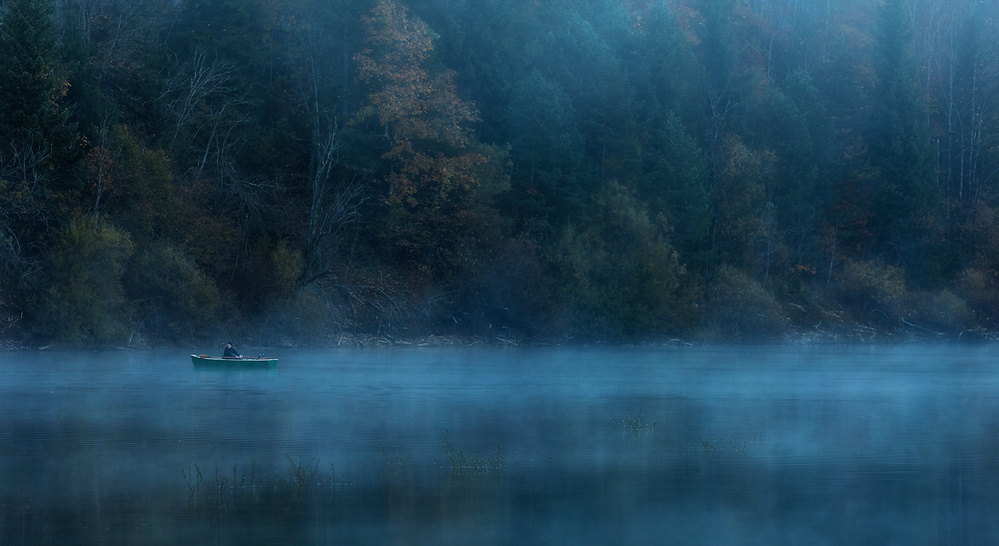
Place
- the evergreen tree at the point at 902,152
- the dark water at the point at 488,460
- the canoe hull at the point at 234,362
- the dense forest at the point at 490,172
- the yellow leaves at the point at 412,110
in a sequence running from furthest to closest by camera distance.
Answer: the evergreen tree at the point at 902,152
the yellow leaves at the point at 412,110
the dense forest at the point at 490,172
the canoe hull at the point at 234,362
the dark water at the point at 488,460

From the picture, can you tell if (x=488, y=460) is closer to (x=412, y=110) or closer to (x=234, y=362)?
(x=234, y=362)

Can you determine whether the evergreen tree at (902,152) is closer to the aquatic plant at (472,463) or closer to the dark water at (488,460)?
the dark water at (488,460)

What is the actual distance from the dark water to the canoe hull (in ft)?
5.05

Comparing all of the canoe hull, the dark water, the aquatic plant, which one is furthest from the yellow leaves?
the aquatic plant

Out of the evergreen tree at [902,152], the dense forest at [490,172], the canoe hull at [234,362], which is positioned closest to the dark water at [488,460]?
the canoe hull at [234,362]

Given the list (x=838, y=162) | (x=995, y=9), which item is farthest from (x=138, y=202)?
(x=995, y=9)

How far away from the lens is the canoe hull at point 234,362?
3628cm

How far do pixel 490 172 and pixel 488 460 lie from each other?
1585 inches

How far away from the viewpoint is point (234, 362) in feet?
120

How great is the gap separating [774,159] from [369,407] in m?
47.6

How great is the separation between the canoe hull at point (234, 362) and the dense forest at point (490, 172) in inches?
442

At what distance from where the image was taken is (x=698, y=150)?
64.4 meters

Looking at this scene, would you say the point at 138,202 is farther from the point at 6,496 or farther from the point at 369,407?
the point at 6,496

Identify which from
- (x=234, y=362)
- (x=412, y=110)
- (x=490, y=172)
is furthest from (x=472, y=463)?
(x=412, y=110)
